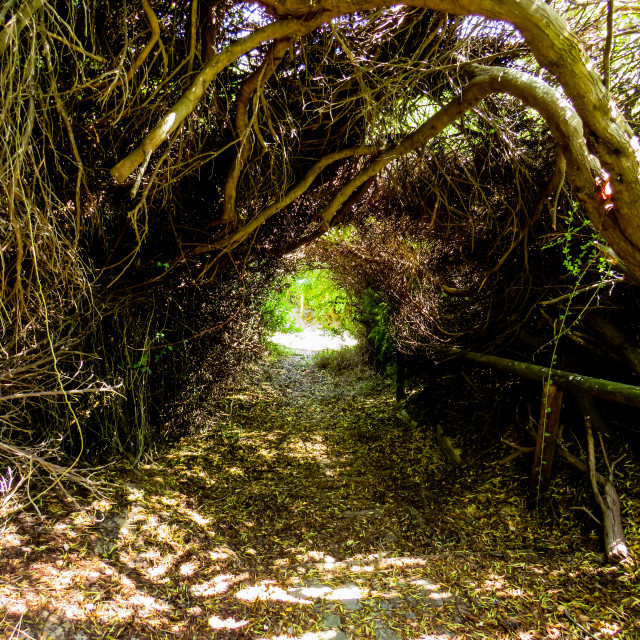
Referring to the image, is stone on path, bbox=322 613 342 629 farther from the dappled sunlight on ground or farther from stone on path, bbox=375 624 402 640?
the dappled sunlight on ground

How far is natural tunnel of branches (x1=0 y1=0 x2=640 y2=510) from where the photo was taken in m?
2.21

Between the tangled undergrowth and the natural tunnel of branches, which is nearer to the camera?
the natural tunnel of branches

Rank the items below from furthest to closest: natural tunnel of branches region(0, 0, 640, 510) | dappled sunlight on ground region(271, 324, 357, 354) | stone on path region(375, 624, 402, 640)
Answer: dappled sunlight on ground region(271, 324, 357, 354), stone on path region(375, 624, 402, 640), natural tunnel of branches region(0, 0, 640, 510)

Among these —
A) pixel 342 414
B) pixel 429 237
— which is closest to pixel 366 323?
pixel 342 414

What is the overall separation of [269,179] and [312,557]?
3439 mm

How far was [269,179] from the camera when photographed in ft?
14.0

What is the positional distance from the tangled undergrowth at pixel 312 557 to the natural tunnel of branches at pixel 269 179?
78cm

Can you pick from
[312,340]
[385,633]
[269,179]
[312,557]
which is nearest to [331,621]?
[385,633]

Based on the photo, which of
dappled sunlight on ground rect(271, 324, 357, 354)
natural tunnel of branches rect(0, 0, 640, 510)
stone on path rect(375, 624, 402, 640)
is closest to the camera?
natural tunnel of branches rect(0, 0, 640, 510)

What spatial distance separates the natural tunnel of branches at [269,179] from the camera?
2.21 meters

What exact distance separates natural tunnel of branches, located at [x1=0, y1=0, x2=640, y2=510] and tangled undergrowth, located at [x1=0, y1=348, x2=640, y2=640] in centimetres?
78

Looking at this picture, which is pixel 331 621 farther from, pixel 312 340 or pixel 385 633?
pixel 312 340

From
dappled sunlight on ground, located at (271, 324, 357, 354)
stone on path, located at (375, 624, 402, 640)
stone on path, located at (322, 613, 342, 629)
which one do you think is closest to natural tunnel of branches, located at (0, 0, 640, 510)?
stone on path, located at (322, 613, 342, 629)

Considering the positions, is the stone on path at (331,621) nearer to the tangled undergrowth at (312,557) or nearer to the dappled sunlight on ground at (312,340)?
the tangled undergrowth at (312,557)
